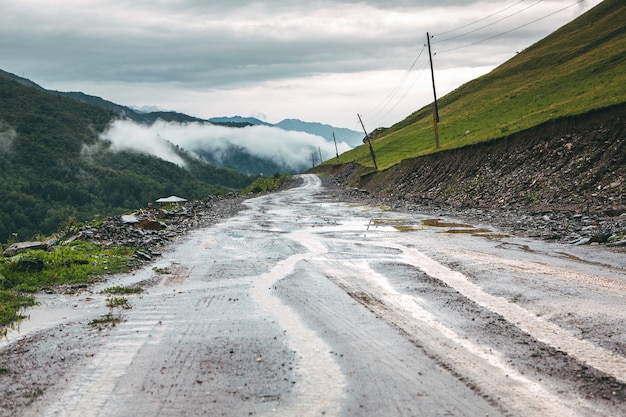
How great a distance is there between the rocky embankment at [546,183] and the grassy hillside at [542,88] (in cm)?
156

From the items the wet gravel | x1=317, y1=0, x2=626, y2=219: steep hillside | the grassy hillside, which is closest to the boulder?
the wet gravel

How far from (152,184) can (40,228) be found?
54.2 m

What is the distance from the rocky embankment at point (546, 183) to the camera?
20.2 m

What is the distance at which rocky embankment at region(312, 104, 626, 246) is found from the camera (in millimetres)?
20219

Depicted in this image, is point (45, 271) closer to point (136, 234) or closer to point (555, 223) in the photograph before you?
point (136, 234)

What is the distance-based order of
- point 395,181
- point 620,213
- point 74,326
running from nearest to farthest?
point 74,326
point 620,213
point 395,181

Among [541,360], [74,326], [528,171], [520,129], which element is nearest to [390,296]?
[541,360]

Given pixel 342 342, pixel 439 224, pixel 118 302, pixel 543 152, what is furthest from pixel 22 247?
pixel 543 152

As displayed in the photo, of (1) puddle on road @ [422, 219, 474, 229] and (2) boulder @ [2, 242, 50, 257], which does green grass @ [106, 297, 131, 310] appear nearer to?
(2) boulder @ [2, 242, 50, 257]

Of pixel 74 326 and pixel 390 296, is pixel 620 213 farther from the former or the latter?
pixel 74 326

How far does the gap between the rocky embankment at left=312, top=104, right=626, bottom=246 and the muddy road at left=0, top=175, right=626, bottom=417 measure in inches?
207

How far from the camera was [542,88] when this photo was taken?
63.6 metres

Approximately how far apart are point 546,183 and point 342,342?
23097mm

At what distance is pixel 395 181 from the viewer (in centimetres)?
5284
